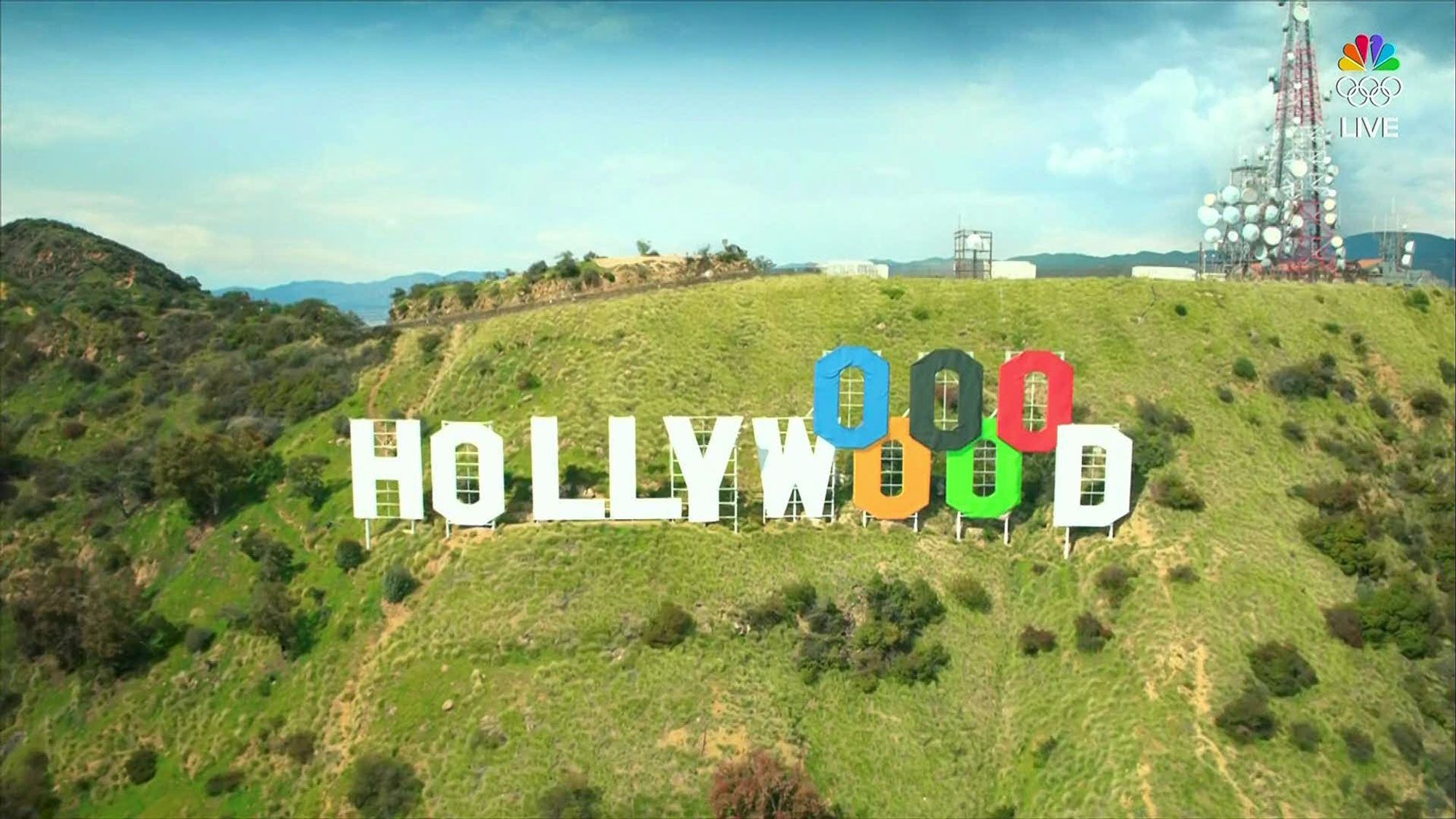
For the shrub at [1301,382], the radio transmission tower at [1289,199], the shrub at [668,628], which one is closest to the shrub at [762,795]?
the shrub at [668,628]

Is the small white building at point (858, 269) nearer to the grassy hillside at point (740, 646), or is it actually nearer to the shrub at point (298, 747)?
the grassy hillside at point (740, 646)

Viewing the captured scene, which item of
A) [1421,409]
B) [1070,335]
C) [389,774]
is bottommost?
[389,774]

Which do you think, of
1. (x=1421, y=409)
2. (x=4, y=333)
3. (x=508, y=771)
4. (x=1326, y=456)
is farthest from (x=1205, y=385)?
(x=4, y=333)

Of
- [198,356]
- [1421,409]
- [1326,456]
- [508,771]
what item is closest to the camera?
[508,771]

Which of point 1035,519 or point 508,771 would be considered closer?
point 508,771

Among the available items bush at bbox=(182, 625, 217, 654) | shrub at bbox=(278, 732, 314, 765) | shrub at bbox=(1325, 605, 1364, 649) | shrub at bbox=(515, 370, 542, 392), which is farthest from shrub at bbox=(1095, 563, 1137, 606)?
bush at bbox=(182, 625, 217, 654)

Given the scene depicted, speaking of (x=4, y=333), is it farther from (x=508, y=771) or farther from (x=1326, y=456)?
(x=1326, y=456)

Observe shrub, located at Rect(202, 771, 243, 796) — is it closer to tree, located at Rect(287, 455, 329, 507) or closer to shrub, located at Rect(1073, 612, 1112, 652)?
tree, located at Rect(287, 455, 329, 507)
